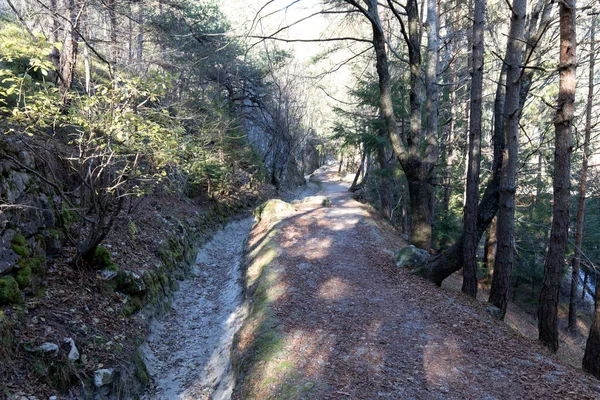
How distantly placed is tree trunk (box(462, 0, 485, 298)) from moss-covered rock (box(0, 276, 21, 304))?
7338 mm

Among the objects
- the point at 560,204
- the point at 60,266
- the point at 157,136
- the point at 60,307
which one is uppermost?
the point at 157,136

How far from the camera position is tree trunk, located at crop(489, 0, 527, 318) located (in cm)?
569

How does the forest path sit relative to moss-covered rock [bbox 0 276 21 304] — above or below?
below

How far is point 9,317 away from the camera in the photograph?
3.99 meters

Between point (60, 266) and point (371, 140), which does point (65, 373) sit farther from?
point (371, 140)

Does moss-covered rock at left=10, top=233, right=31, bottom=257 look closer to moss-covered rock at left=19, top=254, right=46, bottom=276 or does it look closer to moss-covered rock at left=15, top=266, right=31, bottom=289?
moss-covered rock at left=19, top=254, right=46, bottom=276

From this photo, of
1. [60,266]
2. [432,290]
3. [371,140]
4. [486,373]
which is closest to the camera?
[486,373]

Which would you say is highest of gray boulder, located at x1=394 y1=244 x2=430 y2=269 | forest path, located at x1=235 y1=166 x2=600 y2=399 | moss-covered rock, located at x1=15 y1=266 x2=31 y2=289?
moss-covered rock, located at x1=15 y1=266 x2=31 y2=289

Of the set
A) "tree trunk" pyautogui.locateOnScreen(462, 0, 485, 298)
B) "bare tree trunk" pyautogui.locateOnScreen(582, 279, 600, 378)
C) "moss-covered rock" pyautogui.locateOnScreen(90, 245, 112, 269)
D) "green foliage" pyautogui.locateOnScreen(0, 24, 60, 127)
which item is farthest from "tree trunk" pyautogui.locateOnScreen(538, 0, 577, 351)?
"moss-covered rock" pyautogui.locateOnScreen(90, 245, 112, 269)

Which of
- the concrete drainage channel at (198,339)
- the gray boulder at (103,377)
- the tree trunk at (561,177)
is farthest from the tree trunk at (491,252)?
the gray boulder at (103,377)

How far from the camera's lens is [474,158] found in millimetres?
6672

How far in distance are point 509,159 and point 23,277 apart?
25.7 ft

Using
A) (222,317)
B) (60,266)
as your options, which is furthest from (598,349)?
(60,266)

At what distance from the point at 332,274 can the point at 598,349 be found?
15.2ft
